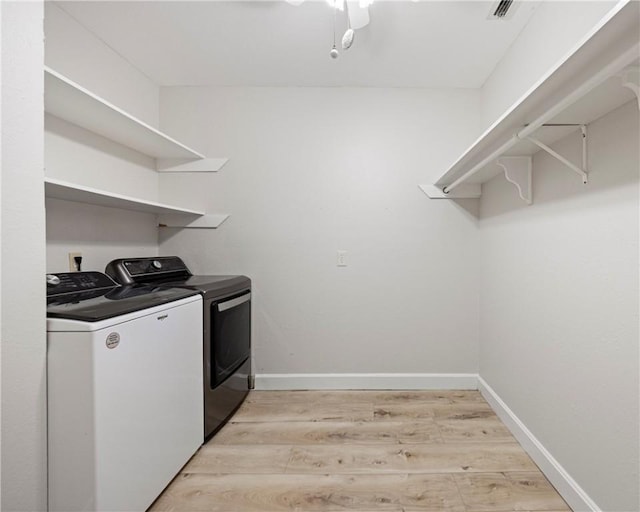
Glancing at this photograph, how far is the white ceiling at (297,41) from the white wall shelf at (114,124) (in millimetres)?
555

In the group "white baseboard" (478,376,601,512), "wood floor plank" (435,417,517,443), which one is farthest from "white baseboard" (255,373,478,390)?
"wood floor plank" (435,417,517,443)

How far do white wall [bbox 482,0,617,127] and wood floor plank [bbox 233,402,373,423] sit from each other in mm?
2240

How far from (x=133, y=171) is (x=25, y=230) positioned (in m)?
1.36

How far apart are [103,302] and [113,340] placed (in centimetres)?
23

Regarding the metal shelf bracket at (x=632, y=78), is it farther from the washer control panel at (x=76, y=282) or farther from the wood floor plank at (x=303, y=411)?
the washer control panel at (x=76, y=282)

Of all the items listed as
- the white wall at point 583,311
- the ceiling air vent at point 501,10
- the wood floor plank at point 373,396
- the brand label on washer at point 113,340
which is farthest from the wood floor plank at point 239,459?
the ceiling air vent at point 501,10

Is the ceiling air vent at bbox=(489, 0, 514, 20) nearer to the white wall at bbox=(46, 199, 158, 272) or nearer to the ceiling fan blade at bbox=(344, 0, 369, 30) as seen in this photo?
the ceiling fan blade at bbox=(344, 0, 369, 30)

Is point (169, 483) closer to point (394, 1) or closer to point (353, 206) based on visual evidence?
point (353, 206)

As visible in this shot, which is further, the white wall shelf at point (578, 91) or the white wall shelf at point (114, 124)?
the white wall shelf at point (114, 124)

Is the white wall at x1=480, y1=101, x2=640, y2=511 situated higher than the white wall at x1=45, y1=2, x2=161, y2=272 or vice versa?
the white wall at x1=45, y1=2, x2=161, y2=272

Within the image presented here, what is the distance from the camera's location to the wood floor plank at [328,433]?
66.1 inches

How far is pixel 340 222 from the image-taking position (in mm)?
2293

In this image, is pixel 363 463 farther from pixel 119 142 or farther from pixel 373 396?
pixel 119 142

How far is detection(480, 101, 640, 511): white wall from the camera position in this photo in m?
1.01
